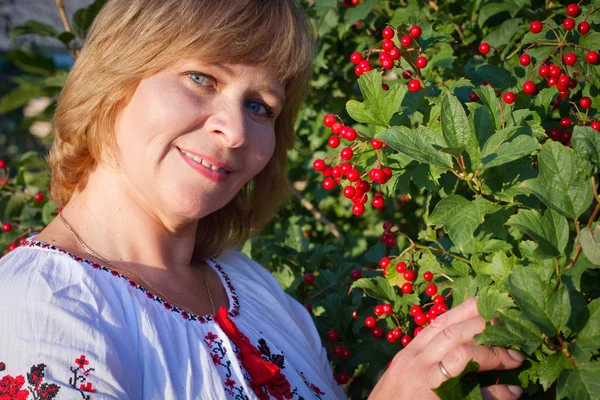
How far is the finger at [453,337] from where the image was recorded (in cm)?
134

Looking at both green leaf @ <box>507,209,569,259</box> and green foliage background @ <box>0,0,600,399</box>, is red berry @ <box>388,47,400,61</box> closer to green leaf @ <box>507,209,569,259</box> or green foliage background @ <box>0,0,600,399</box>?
green foliage background @ <box>0,0,600,399</box>

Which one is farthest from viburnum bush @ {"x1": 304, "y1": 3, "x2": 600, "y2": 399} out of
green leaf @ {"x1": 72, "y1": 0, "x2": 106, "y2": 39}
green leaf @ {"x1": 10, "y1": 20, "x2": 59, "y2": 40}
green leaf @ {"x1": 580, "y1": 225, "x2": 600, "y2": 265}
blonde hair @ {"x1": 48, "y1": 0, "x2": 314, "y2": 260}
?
green leaf @ {"x1": 10, "y1": 20, "x2": 59, "y2": 40}

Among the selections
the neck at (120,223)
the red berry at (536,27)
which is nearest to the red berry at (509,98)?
the red berry at (536,27)

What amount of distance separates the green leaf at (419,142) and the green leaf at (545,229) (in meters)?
0.19

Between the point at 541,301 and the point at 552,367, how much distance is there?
0.12m

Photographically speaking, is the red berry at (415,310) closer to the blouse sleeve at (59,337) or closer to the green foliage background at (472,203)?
the green foliage background at (472,203)

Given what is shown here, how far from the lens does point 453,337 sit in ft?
4.47

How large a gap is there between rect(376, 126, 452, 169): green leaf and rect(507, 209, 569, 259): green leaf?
0.62 ft

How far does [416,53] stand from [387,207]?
4.75 ft

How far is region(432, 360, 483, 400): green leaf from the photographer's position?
1250 mm

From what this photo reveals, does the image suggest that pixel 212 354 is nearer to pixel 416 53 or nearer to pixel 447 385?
pixel 447 385

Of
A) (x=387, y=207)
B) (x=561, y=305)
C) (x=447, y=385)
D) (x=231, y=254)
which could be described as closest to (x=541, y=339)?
(x=561, y=305)

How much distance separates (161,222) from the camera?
180 cm

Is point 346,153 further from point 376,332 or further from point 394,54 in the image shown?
point 376,332
